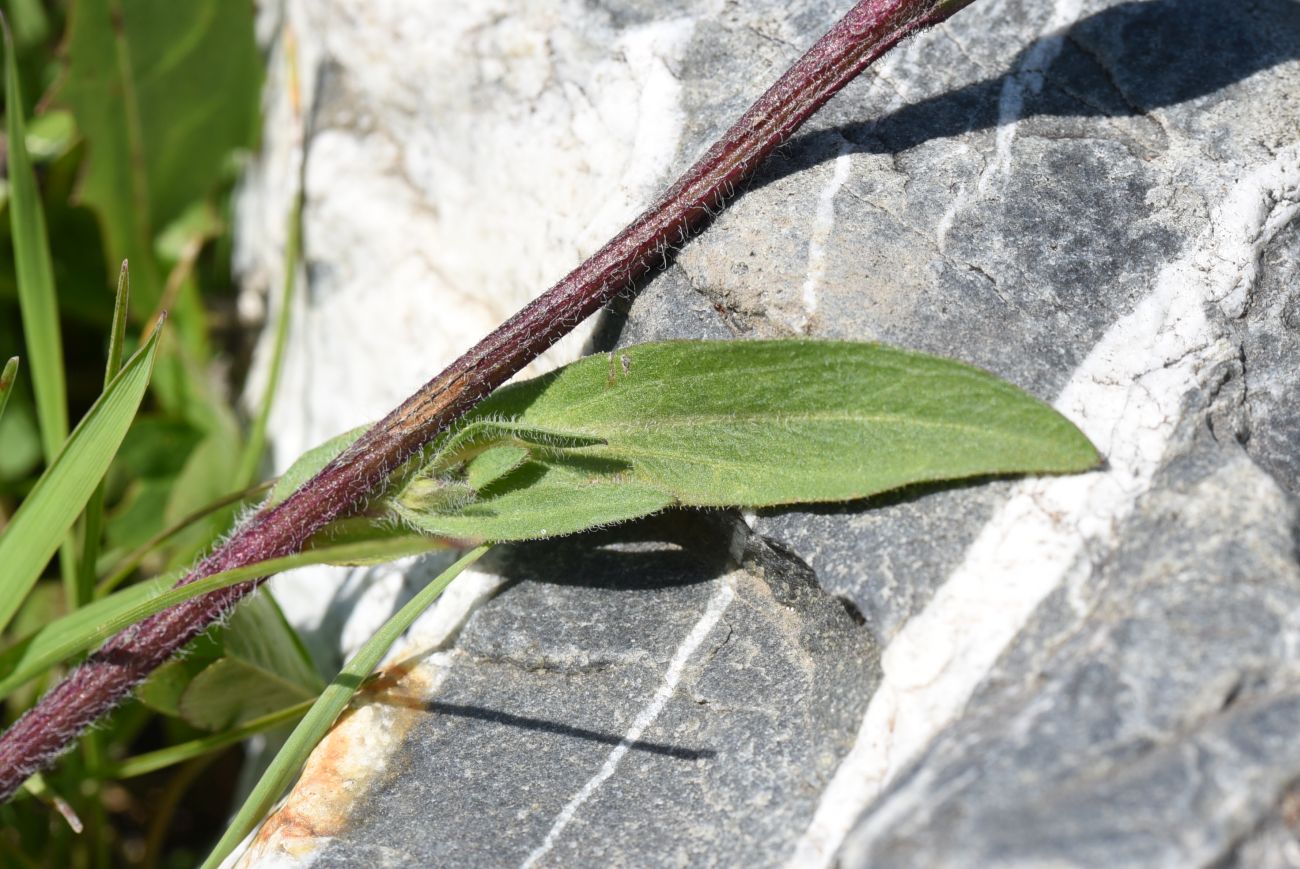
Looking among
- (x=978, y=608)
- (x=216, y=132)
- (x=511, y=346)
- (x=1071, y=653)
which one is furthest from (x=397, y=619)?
(x=216, y=132)

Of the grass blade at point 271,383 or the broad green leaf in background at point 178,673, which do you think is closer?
the broad green leaf in background at point 178,673

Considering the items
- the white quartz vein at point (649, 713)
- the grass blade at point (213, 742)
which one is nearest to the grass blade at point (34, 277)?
the grass blade at point (213, 742)

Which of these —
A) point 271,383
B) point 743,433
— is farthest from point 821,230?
point 271,383

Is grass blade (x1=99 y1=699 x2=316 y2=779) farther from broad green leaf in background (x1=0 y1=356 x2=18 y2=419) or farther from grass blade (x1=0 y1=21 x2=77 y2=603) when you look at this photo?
broad green leaf in background (x1=0 y1=356 x2=18 y2=419)

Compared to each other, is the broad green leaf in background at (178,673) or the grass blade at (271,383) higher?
the grass blade at (271,383)

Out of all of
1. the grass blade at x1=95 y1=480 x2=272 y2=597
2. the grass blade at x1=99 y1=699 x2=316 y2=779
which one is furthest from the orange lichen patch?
the grass blade at x1=95 y1=480 x2=272 y2=597

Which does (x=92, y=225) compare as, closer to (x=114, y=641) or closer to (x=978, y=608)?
(x=114, y=641)

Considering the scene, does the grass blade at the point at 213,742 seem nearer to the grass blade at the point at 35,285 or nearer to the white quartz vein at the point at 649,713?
the grass blade at the point at 35,285
